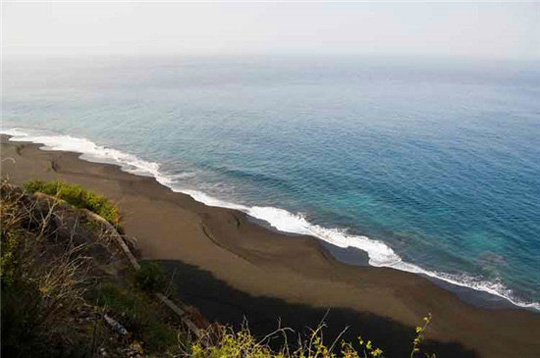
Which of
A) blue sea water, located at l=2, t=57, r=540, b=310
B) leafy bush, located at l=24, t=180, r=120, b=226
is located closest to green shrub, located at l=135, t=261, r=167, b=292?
leafy bush, located at l=24, t=180, r=120, b=226

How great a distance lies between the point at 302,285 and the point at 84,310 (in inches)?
627

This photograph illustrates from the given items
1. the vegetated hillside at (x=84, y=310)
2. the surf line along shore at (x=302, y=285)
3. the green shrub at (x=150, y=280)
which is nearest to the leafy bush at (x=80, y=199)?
the surf line along shore at (x=302, y=285)

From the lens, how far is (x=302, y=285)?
24703mm

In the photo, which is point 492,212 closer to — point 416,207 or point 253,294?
point 416,207

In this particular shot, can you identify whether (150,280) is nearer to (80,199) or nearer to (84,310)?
(84,310)

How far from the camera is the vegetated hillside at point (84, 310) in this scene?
6.67 metres

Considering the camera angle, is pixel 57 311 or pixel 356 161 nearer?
pixel 57 311

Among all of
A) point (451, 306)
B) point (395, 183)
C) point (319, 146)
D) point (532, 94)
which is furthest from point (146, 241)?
point (532, 94)

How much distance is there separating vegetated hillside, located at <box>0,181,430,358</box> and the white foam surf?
879 cm

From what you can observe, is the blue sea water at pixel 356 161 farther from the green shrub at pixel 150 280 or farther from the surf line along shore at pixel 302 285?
the green shrub at pixel 150 280

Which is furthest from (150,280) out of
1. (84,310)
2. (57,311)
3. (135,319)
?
(57,311)

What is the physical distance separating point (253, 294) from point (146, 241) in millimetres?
9289

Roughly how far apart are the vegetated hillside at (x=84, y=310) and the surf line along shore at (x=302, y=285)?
2.10 metres

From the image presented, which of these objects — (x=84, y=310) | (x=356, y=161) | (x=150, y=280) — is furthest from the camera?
(x=356, y=161)
